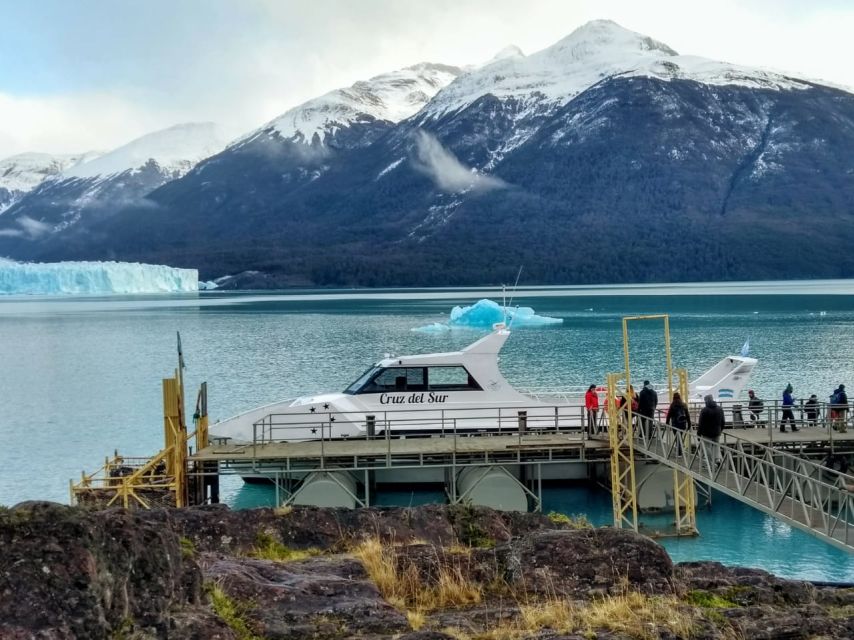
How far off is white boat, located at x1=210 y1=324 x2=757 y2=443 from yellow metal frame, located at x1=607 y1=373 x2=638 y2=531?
255 centimetres

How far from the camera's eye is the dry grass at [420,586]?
29.7 feet

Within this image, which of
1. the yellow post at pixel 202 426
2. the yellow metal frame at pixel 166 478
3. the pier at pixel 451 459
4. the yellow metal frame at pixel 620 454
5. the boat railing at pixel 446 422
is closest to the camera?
the yellow metal frame at pixel 620 454

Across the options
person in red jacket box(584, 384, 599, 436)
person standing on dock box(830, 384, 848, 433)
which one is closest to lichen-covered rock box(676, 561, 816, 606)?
person in red jacket box(584, 384, 599, 436)

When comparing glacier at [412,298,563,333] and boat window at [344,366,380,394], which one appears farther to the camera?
glacier at [412,298,563,333]

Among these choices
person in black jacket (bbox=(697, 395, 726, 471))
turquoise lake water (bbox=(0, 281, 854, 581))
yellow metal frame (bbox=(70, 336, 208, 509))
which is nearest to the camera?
person in black jacket (bbox=(697, 395, 726, 471))

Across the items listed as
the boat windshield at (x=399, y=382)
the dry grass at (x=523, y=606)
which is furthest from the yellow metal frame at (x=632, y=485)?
the dry grass at (x=523, y=606)

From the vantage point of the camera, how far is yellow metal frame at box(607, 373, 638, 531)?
65.7 feet

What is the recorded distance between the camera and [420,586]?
9.32 m

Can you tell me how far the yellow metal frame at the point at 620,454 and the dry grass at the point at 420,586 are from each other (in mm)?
10885

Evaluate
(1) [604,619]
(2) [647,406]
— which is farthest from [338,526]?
(2) [647,406]

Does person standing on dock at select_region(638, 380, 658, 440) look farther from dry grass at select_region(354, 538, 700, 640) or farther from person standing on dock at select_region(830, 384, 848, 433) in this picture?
dry grass at select_region(354, 538, 700, 640)

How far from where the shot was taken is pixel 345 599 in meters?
8.41

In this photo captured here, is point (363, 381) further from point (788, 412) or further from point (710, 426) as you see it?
point (788, 412)

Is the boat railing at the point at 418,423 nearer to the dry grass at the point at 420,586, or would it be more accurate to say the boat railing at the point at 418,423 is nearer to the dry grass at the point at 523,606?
the dry grass at the point at 523,606
